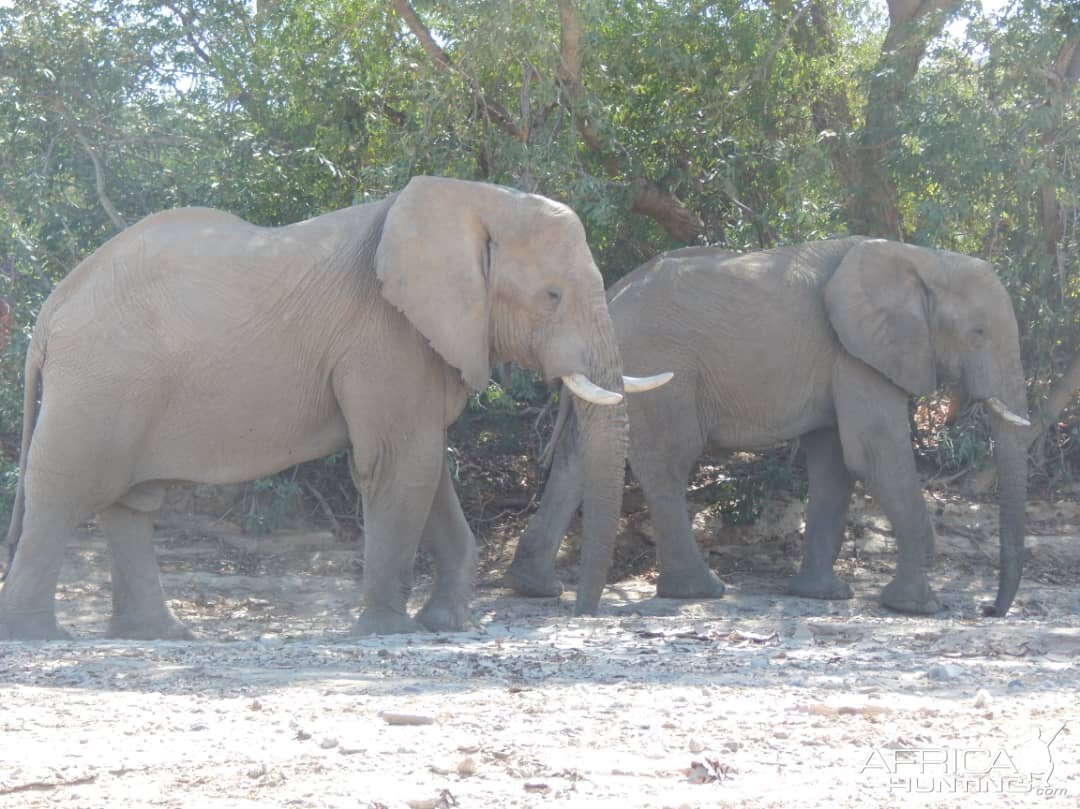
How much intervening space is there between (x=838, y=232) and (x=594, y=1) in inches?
129

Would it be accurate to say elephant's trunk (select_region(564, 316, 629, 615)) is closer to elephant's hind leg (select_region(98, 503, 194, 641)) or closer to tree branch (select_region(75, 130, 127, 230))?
elephant's hind leg (select_region(98, 503, 194, 641))

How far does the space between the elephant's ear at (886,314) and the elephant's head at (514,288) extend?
2874mm

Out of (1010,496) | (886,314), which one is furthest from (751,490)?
(1010,496)

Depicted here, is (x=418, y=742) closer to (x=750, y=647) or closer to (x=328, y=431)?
(x=750, y=647)

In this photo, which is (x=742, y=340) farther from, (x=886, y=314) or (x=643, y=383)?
(x=643, y=383)

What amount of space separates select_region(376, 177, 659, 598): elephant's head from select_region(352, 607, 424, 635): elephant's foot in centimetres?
130

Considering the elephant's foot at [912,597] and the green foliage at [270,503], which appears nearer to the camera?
the elephant's foot at [912,597]

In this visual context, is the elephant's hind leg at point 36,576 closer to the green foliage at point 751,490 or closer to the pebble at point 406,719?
the pebble at point 406,719

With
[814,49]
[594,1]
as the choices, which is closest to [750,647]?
[594,1]

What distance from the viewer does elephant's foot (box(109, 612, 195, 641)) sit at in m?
9.02

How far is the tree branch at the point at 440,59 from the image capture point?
11595 mm

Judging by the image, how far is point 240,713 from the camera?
5.88 metres

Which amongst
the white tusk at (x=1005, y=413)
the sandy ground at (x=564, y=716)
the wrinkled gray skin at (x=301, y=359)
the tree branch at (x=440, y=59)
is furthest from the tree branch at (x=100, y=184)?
the white tusk at (x=1005, y=413)

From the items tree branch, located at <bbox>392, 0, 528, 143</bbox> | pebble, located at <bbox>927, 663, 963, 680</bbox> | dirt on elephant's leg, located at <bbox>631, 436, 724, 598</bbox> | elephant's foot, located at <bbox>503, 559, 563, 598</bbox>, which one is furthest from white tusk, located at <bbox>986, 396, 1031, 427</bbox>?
pebble, located at <bbox>927, 663, 963, 680</bbox>
